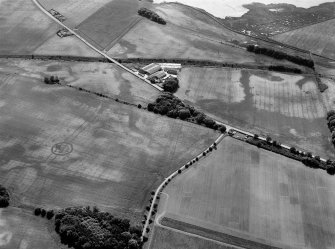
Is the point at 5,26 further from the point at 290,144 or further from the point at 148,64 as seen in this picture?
the point at 290,144

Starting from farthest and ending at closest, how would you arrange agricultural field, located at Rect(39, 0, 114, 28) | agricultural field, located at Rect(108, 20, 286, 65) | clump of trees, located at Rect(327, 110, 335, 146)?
agricultural field, located at Rect(39, 0, 114, 28) → agricultural field, located at Rect(108, 20, 286, 65) → clump of trees, located at Rect(327, 110, 335, 146)

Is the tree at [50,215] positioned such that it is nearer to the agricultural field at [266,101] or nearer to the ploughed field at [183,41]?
the agricultural field at [266,101]

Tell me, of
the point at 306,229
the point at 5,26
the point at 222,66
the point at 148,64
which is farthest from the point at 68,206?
the point at 5,26

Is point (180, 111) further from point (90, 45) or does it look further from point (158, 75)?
→ point (90, 45)

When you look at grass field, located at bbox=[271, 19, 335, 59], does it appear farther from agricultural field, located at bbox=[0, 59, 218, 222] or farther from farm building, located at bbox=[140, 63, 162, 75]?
agricultural field, located at bbox=[0, 59, 218, 222]

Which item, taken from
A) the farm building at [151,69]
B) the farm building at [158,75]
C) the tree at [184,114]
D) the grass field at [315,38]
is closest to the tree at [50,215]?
the tree at [184,114]

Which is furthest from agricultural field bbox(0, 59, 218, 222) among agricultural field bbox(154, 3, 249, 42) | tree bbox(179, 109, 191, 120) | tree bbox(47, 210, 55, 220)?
agricultural field bbox(154, 3, 249, 42)

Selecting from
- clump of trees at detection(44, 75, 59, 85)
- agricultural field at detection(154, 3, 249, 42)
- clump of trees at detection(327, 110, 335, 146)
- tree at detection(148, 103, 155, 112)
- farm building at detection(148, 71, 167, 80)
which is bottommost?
clump of trees at detection(44, 75, 59, 85)

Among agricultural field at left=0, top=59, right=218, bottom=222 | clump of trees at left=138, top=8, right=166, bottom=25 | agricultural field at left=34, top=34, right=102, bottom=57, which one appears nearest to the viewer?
agricultural field at left=0, top=59, right=218, bottom=222
